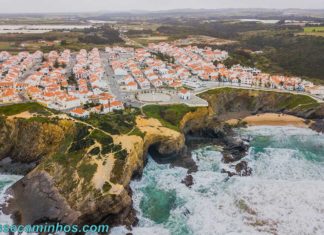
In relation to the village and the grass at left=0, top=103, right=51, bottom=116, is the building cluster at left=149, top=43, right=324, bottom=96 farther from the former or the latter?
the grass at left=0, top=103, right=51, bottom=116

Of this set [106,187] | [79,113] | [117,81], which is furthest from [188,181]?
[117,81]

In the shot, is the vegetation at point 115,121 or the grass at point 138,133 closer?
the grass at point 138,133

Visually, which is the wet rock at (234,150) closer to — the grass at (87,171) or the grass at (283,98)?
the grass at (283,98)

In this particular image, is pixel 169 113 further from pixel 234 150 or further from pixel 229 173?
pixel 229 173

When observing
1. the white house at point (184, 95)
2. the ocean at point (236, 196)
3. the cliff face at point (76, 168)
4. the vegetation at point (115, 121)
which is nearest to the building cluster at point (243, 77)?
the white house at point (184, 95)

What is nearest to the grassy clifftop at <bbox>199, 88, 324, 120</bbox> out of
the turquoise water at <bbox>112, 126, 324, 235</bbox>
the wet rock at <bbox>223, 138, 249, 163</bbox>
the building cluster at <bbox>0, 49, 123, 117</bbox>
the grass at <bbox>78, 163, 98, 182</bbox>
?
the wet rock at <bbox>223, 138, 249, 163</bbox>
